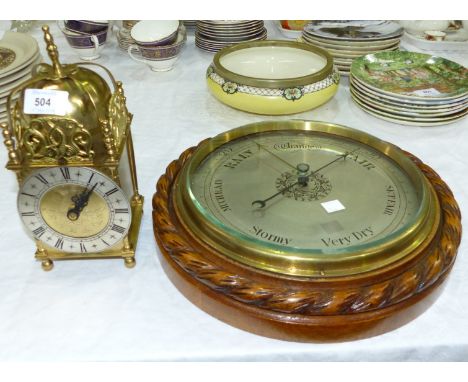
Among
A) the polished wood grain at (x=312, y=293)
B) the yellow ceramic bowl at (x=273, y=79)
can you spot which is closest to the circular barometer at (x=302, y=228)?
the polished wood grain at (x=312, y=293)

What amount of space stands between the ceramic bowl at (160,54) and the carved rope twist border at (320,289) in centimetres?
88

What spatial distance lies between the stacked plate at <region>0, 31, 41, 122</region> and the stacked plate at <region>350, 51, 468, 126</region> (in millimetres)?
875

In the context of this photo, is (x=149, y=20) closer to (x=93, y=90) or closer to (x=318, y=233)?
(x=93, y=90)

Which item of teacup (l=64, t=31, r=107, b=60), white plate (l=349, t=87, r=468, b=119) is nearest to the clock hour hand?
white plate (l=349, t=87, r=468, b=119)

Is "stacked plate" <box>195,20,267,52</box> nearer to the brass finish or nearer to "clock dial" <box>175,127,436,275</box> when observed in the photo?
"clock dial" <box>175,127,436,275</box>

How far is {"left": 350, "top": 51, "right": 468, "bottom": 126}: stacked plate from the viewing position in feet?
4.03

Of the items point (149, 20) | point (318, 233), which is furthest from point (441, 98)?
point (149, 20)

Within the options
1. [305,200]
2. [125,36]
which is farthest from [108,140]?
[125,36]

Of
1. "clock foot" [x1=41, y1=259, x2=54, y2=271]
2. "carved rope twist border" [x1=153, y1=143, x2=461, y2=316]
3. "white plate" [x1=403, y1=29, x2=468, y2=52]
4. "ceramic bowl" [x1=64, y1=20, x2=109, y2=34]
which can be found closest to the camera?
"carved rope twist border" [x1=153, y1=143, x2=461, y2=316]

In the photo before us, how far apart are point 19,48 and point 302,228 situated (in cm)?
113

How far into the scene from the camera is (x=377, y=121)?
4.25ft

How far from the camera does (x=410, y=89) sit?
4.21 ft

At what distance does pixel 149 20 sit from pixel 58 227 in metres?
1.02

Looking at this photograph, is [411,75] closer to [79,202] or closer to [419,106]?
[419,106]
